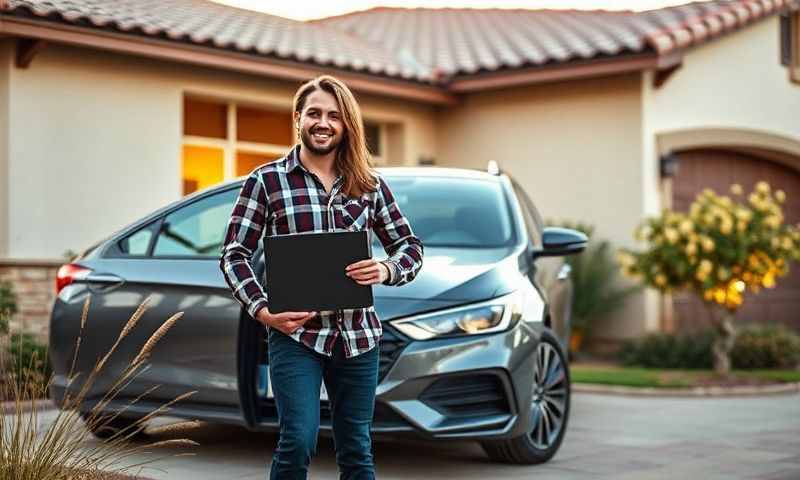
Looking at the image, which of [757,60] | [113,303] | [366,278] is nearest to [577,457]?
[113,303]

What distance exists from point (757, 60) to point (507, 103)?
3669 millimetres

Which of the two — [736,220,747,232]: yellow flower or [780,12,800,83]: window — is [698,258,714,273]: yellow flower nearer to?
[736,220,747,232]: yellow flower

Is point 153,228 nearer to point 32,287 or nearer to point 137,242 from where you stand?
point 137,242

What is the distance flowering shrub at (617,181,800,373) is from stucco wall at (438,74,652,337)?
6.90ft

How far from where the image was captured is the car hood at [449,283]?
5.72m

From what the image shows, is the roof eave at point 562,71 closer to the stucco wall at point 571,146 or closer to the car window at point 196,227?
the stucco wall at point 571,146

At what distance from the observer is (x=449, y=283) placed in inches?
232

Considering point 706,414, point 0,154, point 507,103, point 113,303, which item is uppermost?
point 507,103

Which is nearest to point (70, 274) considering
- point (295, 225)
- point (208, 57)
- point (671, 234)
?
point (295, 225)

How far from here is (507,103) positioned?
15391 millimetres

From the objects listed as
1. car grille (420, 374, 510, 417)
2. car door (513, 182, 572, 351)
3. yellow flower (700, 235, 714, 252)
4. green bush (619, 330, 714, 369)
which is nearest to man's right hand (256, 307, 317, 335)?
car grille (420, 374, 510, 417)

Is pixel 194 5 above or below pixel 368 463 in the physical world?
above

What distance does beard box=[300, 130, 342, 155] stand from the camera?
3.98m

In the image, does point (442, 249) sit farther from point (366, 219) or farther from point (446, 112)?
point (446, 112)
